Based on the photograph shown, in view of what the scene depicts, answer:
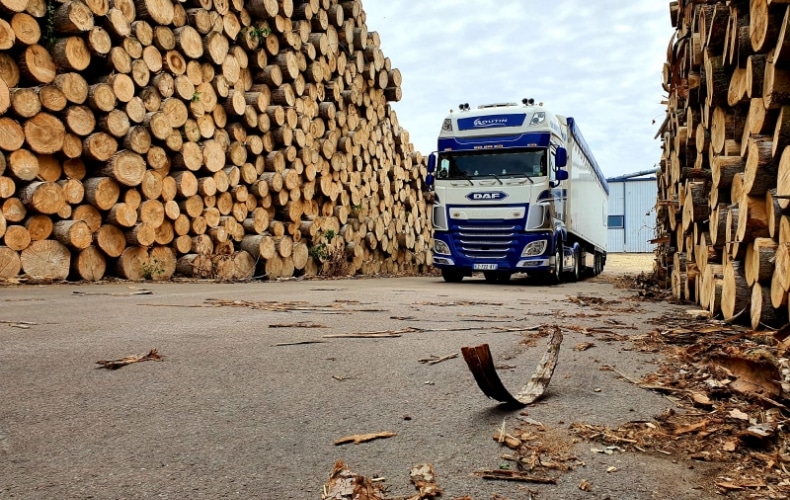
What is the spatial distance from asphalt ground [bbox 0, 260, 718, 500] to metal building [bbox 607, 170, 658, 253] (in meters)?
36.2

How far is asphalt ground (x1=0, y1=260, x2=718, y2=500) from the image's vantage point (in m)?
1.69

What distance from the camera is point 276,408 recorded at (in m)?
2.32

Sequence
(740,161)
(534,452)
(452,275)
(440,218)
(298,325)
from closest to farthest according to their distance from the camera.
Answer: (534,452) < (298,325) < (740,161) < (440,218) < (452,275)

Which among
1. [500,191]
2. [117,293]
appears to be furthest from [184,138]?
[500,191]

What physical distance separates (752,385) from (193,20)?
8.83 m

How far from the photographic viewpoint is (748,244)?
164 inches

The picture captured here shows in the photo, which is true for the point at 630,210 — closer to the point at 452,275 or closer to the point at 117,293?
the point at 452,275

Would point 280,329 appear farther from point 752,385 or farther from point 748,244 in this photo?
point 748,244

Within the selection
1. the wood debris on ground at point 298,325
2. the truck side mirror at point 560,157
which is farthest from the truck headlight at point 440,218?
the wood debris on ground at point 298,325

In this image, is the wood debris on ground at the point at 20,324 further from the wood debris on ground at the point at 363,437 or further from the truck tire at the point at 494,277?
the truck tire at the point at 494,277

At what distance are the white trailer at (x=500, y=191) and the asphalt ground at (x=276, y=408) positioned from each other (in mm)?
6328

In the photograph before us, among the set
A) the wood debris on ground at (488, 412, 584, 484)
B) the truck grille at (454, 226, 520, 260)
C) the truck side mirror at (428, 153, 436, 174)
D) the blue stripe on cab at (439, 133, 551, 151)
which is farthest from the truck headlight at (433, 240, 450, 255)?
the wood debris on ground at (488, 412, 584, 484)

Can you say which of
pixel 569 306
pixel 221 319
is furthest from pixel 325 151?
pixel 221 319

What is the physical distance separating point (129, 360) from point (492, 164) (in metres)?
8.70
